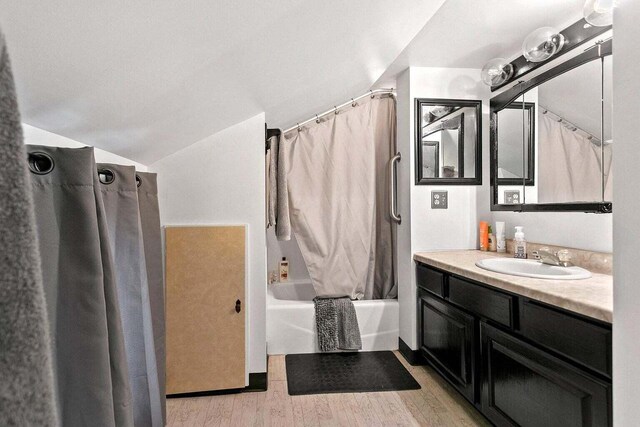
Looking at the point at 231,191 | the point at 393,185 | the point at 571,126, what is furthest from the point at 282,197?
the point at 571,126

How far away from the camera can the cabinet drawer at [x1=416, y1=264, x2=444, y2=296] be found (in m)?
2.33

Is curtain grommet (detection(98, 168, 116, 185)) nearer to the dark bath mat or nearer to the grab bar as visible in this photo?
the dark bath mat

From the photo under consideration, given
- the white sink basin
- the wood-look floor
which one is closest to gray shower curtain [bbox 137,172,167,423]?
the wood-look floor

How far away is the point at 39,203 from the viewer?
663mm

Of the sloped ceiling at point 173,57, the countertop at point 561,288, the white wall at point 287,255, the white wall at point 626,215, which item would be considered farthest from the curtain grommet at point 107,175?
the white wall at point 287,255

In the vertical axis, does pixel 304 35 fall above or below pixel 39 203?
above

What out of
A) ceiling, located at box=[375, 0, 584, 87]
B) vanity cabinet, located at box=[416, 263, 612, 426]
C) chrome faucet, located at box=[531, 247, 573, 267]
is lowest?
vanity cabinet, located at box=[416, 263, 612, 426]

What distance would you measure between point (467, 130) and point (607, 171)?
3.66 feet

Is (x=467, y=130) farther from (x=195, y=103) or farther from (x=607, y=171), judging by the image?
(x=195, y=103)

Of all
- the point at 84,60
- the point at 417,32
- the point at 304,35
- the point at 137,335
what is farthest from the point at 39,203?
the point at 417,32

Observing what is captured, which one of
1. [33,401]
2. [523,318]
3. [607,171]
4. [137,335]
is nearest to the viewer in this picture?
[33,401]

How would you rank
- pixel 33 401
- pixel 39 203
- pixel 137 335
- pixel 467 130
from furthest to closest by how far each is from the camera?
pixel 467 130 → pixel 137 335 → pixel 39 203 → pixel 33 401

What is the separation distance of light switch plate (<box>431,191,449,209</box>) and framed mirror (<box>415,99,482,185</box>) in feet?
0.27

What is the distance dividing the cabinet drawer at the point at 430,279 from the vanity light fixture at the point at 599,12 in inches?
60.0
